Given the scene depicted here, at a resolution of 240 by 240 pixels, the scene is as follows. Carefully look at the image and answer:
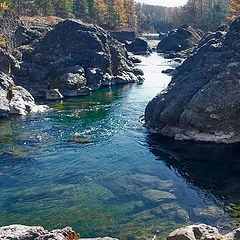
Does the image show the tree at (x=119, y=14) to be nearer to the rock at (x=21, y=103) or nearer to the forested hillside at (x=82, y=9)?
the forested hillside at (x=82, y=9)

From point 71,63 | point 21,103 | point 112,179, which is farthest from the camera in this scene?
point 71,63

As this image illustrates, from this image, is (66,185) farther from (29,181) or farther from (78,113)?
(78,113)

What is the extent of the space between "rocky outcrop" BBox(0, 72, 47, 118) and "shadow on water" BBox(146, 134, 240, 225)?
18581 millimetres

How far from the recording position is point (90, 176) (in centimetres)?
2114

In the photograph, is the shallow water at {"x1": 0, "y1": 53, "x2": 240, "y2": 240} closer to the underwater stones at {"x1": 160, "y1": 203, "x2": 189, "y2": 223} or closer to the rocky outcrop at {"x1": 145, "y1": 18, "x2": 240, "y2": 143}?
the underwater stones at {"x1": 160, "y1": 203, "x2": 189, "y2": 223}

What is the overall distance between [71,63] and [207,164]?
1574 inches

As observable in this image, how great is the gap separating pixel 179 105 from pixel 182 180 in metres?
11.1

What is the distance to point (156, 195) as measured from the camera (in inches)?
720

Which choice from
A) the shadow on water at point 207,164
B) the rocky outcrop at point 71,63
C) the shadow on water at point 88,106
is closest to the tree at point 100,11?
the rocky outcrop at point 71,63

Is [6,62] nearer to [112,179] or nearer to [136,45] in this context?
[112,179]

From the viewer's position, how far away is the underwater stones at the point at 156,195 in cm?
1787

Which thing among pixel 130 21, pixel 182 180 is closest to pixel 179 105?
pixel 182 180

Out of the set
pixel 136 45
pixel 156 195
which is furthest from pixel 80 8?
pixel 156 195

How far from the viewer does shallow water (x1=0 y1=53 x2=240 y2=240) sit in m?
15.8
